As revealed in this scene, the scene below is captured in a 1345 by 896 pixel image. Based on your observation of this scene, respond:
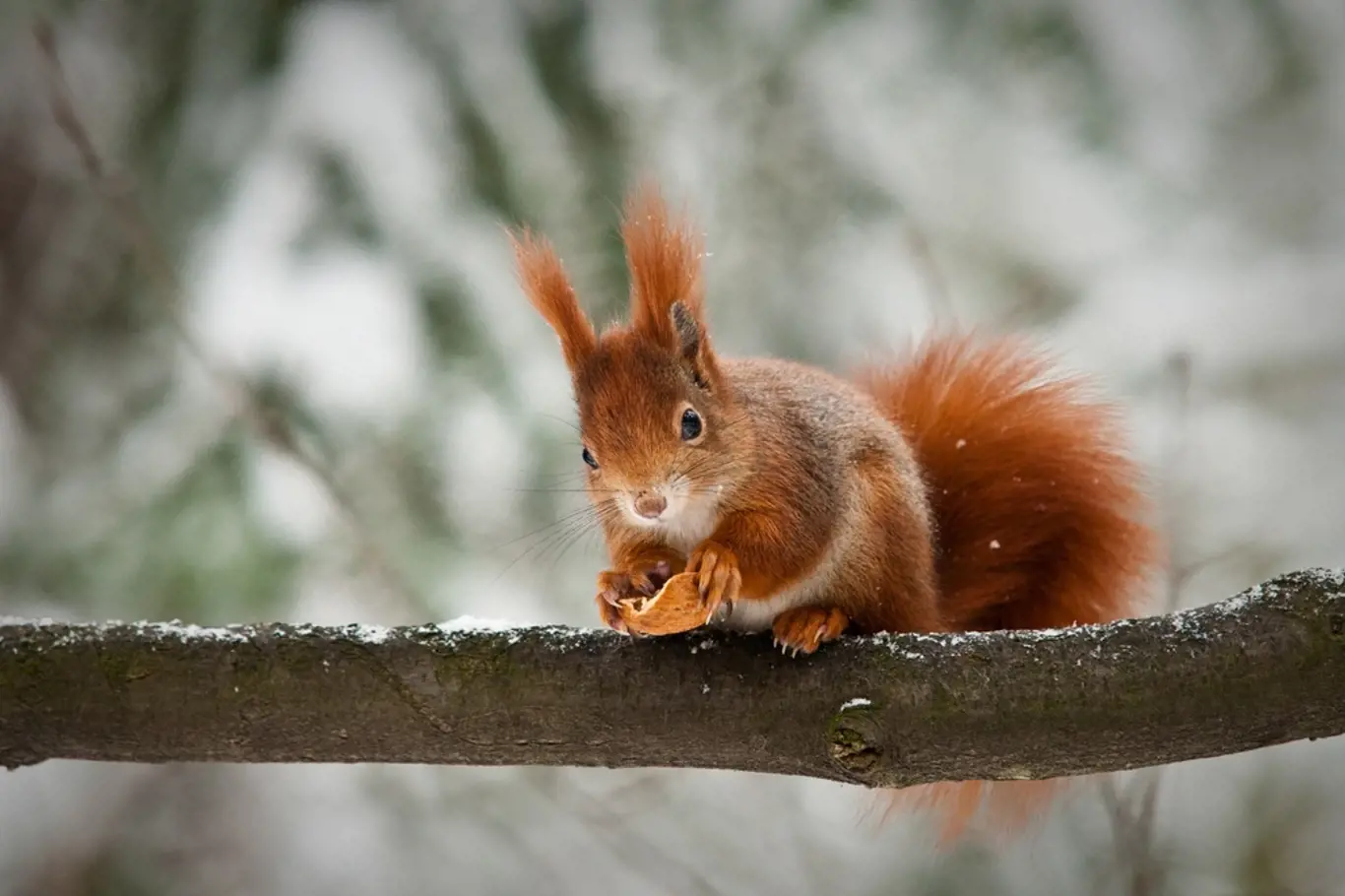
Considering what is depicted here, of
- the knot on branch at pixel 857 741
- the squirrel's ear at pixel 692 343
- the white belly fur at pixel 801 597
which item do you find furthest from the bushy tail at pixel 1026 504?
the knot on branch at pixel 857 741

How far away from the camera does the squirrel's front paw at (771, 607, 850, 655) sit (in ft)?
4.75

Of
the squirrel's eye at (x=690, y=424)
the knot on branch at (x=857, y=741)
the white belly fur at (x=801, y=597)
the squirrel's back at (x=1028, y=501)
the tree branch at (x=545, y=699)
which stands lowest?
the knot on branch at (x=857, y=741)

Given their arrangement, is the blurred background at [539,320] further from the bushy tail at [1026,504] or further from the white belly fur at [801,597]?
the white belly fur at [801,597]

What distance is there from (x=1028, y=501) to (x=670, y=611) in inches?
30.6

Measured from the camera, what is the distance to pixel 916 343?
2113 millimetres

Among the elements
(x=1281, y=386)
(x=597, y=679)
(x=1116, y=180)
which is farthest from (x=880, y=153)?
(x=597, y=679)

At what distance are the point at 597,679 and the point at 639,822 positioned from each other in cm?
124

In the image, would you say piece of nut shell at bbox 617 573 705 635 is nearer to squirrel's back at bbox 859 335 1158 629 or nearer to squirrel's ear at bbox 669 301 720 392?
squirrel's ear at bbox 669 301 720 392

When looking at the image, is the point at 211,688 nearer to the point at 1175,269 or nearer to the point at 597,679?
the point at 597,679

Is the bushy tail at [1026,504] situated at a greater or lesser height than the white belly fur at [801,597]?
greater

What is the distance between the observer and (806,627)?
58.4 inches

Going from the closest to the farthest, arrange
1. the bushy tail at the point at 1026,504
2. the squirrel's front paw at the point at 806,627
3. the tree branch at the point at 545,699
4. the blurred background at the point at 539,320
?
1. the tree branch at the point at 545,699
2. the squirrel's front paw at the point at 806,627
3. the bushy tail at the point at 1026,504
4. the blurred background at the point at 539,320

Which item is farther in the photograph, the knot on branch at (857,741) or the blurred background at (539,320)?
the blurred background at (539,320)

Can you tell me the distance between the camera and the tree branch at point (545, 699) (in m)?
1.31
